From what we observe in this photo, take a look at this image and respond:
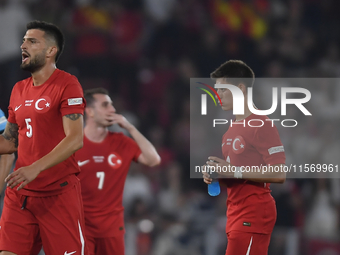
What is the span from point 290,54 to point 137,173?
15.3 ft

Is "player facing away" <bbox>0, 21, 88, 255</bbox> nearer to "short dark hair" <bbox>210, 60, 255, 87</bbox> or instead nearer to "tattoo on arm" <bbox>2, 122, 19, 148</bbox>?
"tattoo on arm" <bbox>2, 122, 19, 148</bbox>

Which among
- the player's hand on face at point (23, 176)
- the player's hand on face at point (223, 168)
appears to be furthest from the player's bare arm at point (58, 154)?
the player's hand on face at point (223, 168)

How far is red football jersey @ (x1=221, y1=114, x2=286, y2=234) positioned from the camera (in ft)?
11.8

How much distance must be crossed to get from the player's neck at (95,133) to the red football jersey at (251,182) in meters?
1.56

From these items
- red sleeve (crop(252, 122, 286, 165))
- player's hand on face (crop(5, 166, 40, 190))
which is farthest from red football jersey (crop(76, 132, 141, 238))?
red sleeve (crop(252, 122, 286, 165))

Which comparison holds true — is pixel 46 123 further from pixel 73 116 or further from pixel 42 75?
pixel 42 75

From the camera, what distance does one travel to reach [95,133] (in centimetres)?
482

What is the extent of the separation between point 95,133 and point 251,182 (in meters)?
1.83

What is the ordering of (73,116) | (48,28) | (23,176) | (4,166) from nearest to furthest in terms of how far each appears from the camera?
(23,176) → (73,116) → (48,28) → (4,166)

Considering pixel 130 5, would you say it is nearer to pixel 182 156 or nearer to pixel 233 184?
pixel 182 156

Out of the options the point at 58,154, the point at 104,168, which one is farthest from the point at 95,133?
the point at 58,154

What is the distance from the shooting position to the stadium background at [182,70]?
651 cm

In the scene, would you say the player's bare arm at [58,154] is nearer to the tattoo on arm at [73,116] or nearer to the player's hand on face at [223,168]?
the tattoo on arm at [73,116]

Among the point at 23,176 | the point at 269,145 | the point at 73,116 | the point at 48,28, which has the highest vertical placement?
the point at 48,28
